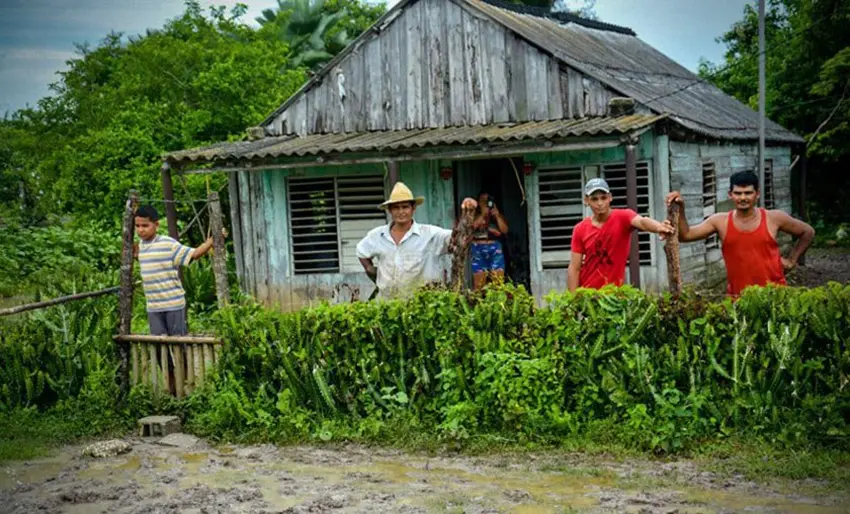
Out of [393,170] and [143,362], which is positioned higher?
[393,170]

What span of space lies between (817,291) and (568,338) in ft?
5.55

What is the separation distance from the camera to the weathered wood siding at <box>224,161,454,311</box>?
15.3 m

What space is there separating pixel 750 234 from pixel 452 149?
6.87 metres

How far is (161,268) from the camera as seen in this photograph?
931 cm

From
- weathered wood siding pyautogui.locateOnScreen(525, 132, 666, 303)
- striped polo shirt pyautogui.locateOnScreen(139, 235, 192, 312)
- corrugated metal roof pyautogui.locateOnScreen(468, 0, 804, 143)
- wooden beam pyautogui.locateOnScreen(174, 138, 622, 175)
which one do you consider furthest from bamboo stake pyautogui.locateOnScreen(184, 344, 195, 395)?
corrugated metal roof pyautogui.locateOnScreen(468, 0, 804, 143)

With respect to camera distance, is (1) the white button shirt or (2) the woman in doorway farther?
(2) the woman in doorway

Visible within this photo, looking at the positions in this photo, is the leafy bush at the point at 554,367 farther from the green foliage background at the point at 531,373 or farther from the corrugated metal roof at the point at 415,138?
the corrugated metal roof at the point at 415,138

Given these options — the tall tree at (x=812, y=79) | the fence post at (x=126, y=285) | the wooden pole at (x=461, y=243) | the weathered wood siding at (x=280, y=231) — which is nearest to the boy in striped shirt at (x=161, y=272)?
the fence post at (x=126, y=285)

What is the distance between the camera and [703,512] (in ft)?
18.7

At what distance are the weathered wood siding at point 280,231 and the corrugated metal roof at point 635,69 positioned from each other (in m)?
2.56

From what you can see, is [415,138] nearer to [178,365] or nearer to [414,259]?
[414,259]

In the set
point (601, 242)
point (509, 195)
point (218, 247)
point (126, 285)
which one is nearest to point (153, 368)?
point (126, 285)

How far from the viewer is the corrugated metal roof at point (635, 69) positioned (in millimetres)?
15203

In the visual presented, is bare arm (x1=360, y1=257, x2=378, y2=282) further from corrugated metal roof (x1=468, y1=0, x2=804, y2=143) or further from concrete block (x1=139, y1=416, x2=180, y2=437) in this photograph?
corrugated metal roof (x1=468, y1=0, x2=804, y2=143)
